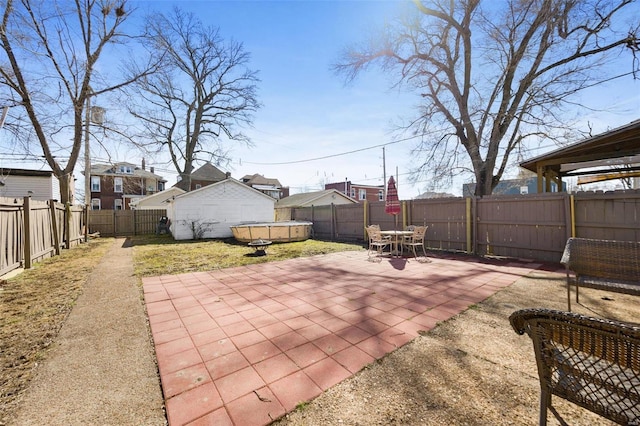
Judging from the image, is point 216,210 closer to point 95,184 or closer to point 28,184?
point 28,184

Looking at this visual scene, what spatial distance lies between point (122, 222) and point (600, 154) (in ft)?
79.5

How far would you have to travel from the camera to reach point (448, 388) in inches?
80.8

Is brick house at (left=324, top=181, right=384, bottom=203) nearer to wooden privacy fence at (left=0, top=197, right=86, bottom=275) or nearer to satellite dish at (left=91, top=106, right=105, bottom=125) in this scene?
satellite dish at (left=91, top=106, right=105, bottom=125)

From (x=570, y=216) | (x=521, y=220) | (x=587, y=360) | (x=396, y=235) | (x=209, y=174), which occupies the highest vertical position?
(x=209, y=174)

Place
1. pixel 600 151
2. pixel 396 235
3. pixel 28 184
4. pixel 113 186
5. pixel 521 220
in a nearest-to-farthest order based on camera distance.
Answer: pixel 521 220 < pixel 600 151 < pixel 396 235 < pixel 28 184 < pixel 113 186

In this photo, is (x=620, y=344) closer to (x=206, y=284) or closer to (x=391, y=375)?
(x=391, y=375)

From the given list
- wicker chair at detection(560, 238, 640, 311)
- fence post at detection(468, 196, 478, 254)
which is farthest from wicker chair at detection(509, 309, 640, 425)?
fence post at detection(468, 196, 478, 254)

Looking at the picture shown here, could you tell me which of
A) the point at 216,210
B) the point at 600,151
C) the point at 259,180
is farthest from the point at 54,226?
the point at 259,180

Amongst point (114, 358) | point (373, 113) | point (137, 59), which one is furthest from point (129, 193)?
point (114, 358)

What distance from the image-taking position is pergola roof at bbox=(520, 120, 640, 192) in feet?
18.5

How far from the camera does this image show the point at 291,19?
9445 mm

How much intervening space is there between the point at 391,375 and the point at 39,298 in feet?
18.2

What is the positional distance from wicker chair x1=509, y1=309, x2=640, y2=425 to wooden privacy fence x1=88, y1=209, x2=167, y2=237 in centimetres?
2205

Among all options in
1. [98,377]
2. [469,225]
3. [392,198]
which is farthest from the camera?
[392,198]
